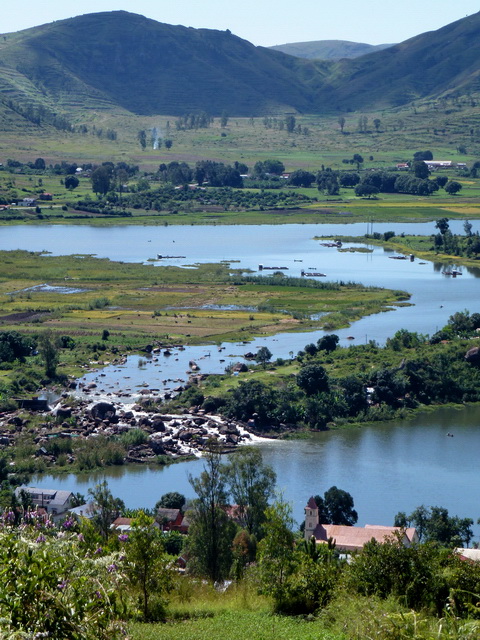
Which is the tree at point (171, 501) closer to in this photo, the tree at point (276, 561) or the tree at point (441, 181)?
the tree at point (276, 561)

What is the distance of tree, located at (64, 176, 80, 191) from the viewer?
96425 millimetres

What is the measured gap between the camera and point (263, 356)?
37156 mm

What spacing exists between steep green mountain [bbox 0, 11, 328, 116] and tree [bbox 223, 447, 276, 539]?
13404 centimetres

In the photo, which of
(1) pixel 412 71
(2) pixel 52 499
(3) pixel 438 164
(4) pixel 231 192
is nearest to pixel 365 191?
(4) pixel 231 192


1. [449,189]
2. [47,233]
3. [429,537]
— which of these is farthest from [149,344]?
[449,189]

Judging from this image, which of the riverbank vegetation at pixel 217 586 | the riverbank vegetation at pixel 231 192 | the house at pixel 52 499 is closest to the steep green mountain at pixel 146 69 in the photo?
the riverbank vegetation at pixel 231 192

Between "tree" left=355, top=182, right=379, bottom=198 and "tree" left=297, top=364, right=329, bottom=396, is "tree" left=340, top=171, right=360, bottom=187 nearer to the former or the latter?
"tree" left=355, top=182, right=379, bottom=198

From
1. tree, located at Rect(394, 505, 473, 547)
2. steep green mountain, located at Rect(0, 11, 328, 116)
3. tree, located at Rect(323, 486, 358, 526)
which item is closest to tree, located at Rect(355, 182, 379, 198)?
steep green mountain, located at Rect(0, 11, 328, 116)

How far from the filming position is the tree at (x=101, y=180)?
307 ft

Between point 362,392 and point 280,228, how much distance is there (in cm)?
4936

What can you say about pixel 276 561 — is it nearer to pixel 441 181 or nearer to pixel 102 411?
pixel 102 411

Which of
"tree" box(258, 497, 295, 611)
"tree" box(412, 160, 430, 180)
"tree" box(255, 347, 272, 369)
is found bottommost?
"tree" box(255, 347, 272, 369)

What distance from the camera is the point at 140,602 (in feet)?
40.0

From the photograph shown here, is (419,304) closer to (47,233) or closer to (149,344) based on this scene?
(149,344)
